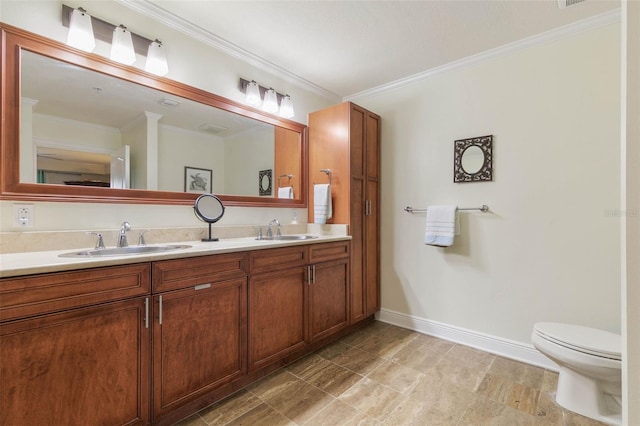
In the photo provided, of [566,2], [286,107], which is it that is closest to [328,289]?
[286,107]

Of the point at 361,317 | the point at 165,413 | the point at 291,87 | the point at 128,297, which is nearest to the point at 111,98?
the point at 128,297

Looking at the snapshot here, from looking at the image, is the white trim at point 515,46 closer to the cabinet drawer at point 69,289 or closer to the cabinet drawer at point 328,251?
the cabinet drawer at point 328,251

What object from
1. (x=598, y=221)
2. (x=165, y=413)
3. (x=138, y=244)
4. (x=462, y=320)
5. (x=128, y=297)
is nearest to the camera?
(x=128, y=297)

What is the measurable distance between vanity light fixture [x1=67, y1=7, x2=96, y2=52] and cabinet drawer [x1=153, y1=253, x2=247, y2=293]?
4.20 ft

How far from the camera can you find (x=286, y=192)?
2670 millimetres

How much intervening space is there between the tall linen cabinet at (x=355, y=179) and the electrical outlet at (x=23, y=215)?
6.35ft

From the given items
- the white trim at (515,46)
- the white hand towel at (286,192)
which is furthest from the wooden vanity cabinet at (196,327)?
the white trim at (515,46)

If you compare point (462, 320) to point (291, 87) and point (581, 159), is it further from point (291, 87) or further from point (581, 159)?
point (291, 87)

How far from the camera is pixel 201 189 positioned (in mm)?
2104

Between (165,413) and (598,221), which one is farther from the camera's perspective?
(598,221)

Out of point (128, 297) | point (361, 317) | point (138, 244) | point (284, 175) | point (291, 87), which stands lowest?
point (361, 317)

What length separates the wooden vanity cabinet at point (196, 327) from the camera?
1.35 metres

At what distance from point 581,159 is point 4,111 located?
132 inches

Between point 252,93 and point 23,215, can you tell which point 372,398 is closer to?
point 23,215
